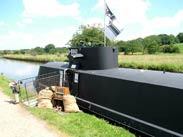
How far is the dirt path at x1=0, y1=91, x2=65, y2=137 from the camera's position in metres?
10.5

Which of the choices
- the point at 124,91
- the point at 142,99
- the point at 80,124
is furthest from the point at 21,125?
the point at 142,99

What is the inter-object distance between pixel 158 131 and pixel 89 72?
601 centimetres

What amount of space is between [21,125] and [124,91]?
459cm

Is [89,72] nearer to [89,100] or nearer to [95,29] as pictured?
[89,100]

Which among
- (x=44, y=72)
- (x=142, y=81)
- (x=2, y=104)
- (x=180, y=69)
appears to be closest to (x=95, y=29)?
(x=180, y=69)

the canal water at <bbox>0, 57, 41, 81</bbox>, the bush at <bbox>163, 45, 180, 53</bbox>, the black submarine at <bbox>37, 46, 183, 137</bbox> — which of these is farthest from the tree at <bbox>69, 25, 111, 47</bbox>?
the black submarine at <bbox>37, 46, 183, 137</bbox>

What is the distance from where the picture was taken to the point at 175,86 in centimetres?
942

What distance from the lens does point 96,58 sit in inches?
590

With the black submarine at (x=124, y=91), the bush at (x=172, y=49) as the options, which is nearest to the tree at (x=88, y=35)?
the bush at (x=172, y=49)

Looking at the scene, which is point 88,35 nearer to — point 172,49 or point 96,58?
point 172,49

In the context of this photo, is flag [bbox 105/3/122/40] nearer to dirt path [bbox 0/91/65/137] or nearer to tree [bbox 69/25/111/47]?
dirt path [bbox 0/91/65/137]

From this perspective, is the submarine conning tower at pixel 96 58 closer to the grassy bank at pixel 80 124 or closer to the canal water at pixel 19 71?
the grassy bank at pixel 80 124

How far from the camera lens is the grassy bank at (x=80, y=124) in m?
10.7

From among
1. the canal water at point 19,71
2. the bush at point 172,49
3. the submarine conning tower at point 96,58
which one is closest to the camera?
the submarine conning tower at point 96,58
